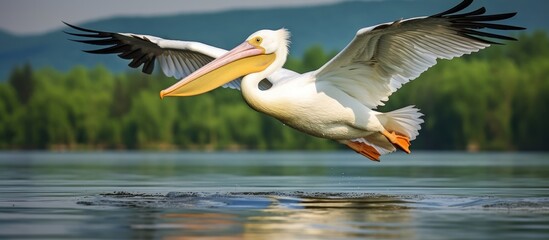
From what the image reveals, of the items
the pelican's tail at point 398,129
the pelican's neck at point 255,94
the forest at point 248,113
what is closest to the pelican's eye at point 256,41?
the pelican's neck at point 255,94

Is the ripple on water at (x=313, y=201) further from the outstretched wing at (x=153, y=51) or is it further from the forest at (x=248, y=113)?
the forest at (x=248, y=113)

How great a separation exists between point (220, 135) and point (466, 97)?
22.7 metres

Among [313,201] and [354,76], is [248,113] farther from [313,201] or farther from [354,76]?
[313,201]

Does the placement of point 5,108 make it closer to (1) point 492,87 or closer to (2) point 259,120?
(2) point 259,120

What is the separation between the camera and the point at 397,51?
46.6 feet

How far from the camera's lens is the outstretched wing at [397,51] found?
13383 mm

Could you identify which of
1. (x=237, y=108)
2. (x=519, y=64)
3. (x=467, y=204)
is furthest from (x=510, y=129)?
(x=467, y=204)

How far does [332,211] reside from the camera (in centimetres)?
1159

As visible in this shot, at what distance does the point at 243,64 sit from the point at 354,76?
145 centimetres

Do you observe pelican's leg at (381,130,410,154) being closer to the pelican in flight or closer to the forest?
the pelican in flight

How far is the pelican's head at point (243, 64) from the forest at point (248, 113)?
53857 millimetres

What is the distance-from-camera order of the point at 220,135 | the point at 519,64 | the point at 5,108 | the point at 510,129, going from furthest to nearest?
1. the point at 519,64
2. the point at 5,108
3. the point at 220,135
4. the point at 510,129

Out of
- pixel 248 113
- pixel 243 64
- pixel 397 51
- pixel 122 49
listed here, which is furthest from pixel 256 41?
pixel 248 113

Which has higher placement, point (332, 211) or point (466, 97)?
point (466, 97)
